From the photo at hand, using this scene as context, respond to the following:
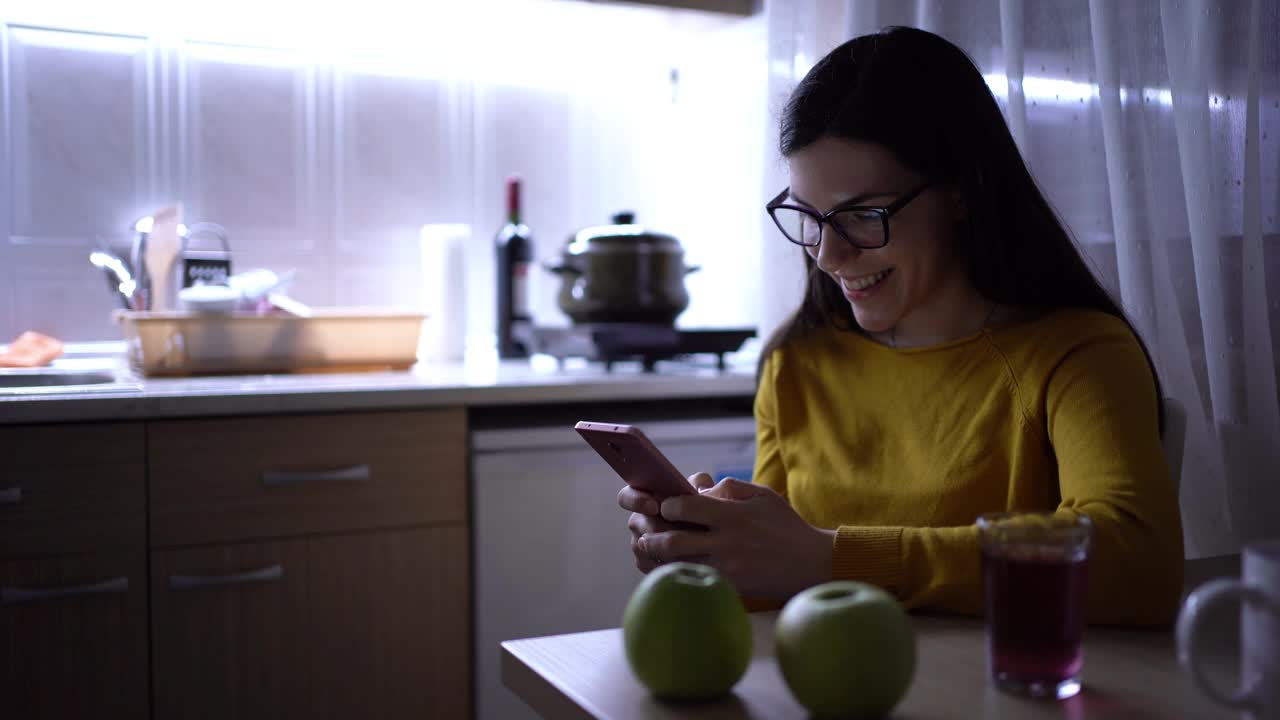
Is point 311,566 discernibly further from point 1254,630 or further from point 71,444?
point 1254,630

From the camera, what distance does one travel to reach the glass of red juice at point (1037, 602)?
677 millimetres

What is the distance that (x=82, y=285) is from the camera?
87.9 inches

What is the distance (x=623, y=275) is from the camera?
2.11 meters

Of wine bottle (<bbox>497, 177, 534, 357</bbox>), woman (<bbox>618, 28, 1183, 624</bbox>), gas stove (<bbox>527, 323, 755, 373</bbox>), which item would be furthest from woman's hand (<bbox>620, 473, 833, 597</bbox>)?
wine bottle (<bbox>497, 177, 534, 357</bbox>)

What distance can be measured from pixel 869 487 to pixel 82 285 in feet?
5.60

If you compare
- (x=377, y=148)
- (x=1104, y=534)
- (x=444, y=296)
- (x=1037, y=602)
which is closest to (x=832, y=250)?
(x=1104, y=534)

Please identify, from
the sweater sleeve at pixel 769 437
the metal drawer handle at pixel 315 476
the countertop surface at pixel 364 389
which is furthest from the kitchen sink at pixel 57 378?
the sweater sleeve at pixel 769 437

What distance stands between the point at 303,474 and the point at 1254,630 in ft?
4.59

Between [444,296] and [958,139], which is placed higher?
[958,139]

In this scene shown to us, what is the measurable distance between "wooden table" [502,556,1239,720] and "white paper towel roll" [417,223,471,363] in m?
1.56

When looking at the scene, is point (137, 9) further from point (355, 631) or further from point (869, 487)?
point (869, 487)

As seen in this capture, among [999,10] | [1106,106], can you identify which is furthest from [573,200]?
[1106,106]

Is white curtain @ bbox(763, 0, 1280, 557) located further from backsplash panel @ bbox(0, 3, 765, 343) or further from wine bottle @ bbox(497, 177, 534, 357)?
wine bottle @ bbox(497, 177, 534, 357)

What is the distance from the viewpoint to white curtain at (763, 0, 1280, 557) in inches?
51.7
